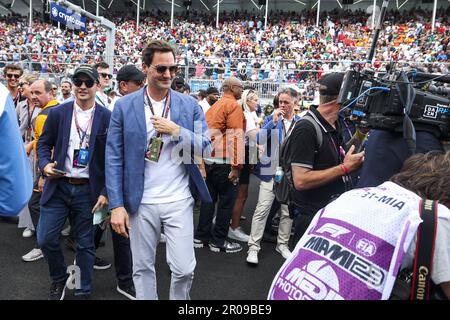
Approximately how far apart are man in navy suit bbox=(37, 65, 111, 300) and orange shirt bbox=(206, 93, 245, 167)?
1499mm

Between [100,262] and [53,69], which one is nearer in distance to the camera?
[100,262]

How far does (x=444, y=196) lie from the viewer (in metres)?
1.49

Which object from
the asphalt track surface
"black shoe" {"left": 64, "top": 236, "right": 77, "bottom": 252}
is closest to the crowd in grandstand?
the asphalt track surface

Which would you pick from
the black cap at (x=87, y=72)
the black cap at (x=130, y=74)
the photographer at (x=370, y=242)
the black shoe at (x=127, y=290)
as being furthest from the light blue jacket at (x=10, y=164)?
the black cap at (x=130, y=74)

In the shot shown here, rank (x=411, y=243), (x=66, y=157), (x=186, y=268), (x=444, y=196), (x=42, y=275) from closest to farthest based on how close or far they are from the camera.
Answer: (x=411, y=243)
(x=444, y=196)
(x=186, y=268)
(x=66, y=157)
(x=42, y=275)

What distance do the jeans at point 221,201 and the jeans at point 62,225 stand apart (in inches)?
68.0

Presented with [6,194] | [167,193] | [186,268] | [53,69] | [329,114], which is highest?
[53,69]

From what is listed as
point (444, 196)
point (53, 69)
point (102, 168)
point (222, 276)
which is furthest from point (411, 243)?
point (53, 69)

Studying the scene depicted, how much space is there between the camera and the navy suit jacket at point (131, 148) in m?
2.71

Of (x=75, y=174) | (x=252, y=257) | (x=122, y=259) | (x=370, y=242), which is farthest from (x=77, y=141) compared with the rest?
(x=370, y=242)

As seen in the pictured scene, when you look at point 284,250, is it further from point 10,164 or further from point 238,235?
point 10,164

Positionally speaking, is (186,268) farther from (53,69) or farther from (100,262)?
(53,69)

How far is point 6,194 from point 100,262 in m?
3.09

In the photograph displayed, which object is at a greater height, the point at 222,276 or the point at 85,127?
the point at 85,127
